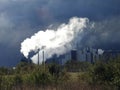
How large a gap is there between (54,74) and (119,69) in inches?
295

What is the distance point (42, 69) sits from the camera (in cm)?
3522

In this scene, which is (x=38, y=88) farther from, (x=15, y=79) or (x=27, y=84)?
(x=15, y=79)

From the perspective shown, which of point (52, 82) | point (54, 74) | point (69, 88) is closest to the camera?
point (69, 88)

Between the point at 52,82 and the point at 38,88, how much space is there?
2.74 m

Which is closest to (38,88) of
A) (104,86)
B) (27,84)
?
(27,84)

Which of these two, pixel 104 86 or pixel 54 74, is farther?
pixel 54 74

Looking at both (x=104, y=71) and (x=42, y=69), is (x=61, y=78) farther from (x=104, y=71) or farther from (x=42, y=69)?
(x=104, y=71)

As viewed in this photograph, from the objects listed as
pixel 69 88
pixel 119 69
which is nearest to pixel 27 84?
pixel 69 88

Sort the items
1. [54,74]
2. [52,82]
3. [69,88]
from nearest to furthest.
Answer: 1. [69,88]
2. [52,82]
3. [54,74]

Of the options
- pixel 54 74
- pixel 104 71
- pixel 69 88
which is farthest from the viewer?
pixel 54 74

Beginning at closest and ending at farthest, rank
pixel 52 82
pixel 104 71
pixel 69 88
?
pixel 69 88 → pixel 104 71 → pixel 52 82

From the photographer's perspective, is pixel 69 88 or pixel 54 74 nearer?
pixel 69 88

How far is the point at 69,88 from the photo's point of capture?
1157 inches

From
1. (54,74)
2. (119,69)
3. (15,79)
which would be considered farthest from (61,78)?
(119,69)
